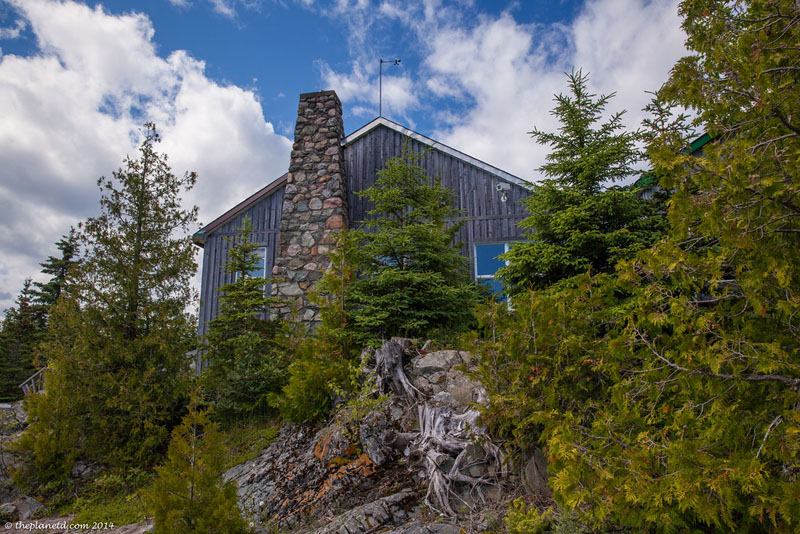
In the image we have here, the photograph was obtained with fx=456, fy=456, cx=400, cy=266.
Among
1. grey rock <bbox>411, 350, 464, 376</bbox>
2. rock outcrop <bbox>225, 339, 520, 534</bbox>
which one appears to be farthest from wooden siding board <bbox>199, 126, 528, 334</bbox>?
rock outcrop <bbox>225, 339, 520, 534</bbox>

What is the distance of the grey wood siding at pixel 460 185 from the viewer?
11562mm

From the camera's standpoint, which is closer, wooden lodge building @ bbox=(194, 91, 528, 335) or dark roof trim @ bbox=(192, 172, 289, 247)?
wooden lodge building @ bbox=(194, 91, 528, 335)

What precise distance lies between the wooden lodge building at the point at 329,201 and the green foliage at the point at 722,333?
776cm

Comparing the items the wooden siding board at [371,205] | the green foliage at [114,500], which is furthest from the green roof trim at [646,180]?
the green foliage at [114,500]

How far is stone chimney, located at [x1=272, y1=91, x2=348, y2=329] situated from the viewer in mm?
10500

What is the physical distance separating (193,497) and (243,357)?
4.92 metres

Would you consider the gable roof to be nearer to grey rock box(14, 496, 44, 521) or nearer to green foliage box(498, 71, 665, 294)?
green foliage box(498, 71, 665, 294)

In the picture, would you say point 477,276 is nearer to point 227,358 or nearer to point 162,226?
point 227,358

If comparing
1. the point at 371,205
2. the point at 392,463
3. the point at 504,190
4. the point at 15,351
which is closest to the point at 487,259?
the point at 504,190

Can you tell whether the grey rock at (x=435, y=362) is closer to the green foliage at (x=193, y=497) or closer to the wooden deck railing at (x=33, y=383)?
the green foliage at (x=193, y=497)

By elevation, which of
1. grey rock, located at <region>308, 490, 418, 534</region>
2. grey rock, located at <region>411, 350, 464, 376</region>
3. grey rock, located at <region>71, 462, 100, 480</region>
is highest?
grey rock, located at <region>411, 350, 464, 376</region>

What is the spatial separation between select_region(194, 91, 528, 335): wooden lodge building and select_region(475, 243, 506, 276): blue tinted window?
0.03 m

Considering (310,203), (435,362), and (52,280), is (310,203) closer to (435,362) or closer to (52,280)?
(435,362)

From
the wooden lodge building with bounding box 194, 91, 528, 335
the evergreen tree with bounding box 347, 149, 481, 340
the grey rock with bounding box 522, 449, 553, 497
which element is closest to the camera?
the grey rock with bounding box 522, 449, 553, 497
